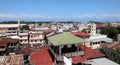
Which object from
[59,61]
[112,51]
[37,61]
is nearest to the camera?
[59,61]

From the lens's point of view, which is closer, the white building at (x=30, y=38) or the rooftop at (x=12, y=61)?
the rooftop at (x=12, y=61)

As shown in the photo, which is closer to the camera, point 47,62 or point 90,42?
point 47,62

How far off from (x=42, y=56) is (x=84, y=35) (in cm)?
2209

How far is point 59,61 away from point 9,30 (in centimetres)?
6798

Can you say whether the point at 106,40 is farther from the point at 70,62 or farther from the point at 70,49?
the point at 70,62

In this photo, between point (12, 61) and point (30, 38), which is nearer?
point (12, 61)

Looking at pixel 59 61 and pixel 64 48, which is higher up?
pixel 64 48

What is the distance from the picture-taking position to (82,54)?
71.1 feet

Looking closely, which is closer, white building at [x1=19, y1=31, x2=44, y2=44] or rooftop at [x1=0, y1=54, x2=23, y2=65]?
rooftop at [x1=0, y1=54, x2=23, y2=65]

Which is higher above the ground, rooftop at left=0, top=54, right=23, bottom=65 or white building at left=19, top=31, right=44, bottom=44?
white building at left=19, top=31, right=44, bottom=44

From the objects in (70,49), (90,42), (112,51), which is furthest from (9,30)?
(70,49)

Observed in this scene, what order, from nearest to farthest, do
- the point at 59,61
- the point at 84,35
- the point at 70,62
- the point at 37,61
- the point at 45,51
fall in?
the point at 70,62 < the point at 59,61 < the point at 37,61 < the point at 45,51 < the point at 84,35

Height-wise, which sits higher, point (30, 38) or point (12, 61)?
point (30, 38)

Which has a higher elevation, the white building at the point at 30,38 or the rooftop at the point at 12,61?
the white building at the point at 30,38
